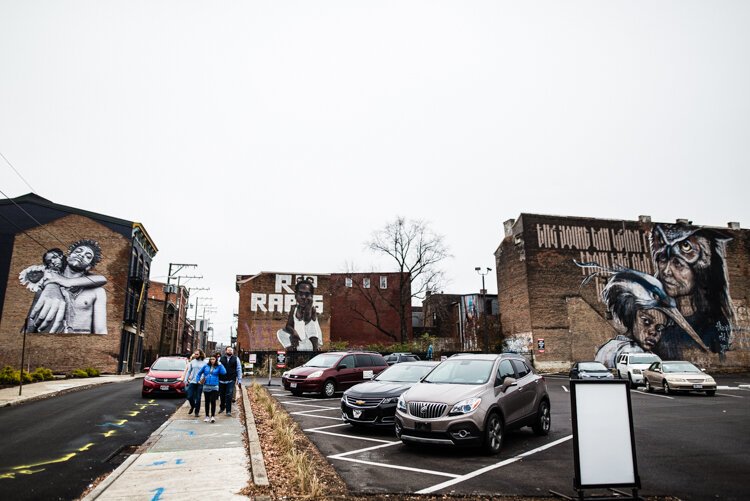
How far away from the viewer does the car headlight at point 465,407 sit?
8.41 m

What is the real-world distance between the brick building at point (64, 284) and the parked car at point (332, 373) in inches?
921

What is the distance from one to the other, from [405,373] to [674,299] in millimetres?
36817

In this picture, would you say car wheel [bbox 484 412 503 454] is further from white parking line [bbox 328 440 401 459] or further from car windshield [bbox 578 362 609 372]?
car windshield [bbox 578 362 609 372]

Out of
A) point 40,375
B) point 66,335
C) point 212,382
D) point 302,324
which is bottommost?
point 40,375

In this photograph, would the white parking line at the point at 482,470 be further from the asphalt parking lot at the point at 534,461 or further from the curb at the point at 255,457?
the curb at the point at 255,457

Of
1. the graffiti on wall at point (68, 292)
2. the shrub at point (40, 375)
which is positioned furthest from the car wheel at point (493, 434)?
the graffiti on wall at point (68, 292)

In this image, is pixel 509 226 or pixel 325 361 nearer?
pixel 325 361

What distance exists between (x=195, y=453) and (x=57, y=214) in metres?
37.7

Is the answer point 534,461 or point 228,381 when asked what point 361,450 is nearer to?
point 534,461

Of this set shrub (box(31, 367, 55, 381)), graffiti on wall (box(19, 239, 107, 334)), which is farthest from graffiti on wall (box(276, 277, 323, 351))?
shrub (box(31, 367, 55, 381))

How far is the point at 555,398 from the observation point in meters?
18.6

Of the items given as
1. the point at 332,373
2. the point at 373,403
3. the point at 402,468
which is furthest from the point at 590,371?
the point at 402,468

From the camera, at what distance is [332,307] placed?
52.9m

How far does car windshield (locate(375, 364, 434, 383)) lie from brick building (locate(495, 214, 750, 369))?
26003 millimetres
